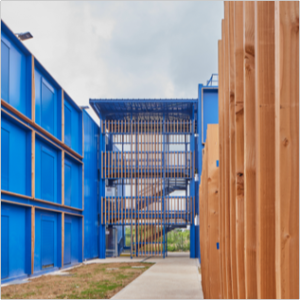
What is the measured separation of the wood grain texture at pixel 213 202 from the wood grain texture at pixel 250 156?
2.50 metres

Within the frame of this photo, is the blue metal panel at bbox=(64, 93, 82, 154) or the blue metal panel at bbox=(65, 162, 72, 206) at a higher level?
the blue metal panel at bbox=(64, 93, 82, 154)

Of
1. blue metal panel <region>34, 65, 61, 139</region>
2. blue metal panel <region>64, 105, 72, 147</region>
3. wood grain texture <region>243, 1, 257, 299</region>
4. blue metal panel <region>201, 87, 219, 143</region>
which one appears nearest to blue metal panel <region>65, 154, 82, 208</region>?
blue metal panel <region>64, 105, 72, 147</region>

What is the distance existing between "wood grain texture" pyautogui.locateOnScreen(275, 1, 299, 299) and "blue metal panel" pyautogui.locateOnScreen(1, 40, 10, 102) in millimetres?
10629

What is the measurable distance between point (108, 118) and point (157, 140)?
3260 millimetres

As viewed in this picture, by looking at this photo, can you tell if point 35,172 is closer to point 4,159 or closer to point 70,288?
point 4,159

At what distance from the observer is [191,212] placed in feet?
68.3

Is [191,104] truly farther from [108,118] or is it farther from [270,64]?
[270,64]

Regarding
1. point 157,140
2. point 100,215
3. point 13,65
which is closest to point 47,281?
point 13,65

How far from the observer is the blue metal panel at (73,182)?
17297mm

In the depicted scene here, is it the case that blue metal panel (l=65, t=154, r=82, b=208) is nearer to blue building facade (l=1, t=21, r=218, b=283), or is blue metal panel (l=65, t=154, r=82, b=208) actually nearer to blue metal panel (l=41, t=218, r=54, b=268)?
blue building facade (l=1, t=21, r=218, b=283)

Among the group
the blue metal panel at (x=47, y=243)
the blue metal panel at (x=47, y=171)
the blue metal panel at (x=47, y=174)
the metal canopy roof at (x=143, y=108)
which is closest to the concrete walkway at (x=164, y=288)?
the blue metal panel at (x=47, y=243)

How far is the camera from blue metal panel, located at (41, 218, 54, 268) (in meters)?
13.8

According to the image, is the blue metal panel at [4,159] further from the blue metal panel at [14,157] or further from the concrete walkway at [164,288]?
the concrete walkway at [164,288]

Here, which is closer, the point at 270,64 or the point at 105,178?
the point at 270,64
